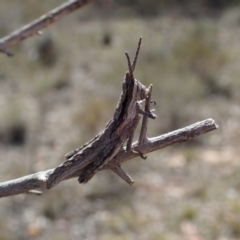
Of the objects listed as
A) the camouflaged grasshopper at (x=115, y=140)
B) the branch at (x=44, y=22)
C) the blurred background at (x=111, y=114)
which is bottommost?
the blurred background at (x=111, y=114)

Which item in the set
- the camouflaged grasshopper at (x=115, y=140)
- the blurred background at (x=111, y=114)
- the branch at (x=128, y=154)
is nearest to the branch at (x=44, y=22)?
the camouflaged grasshopper at (x=115, y=140)

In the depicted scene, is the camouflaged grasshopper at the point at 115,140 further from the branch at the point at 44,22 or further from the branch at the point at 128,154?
the branch at the point at 44,22

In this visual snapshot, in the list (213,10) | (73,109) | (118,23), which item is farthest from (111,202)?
(213,10)

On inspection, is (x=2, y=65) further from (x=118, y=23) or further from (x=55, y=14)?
Result: (x=55, y=14)

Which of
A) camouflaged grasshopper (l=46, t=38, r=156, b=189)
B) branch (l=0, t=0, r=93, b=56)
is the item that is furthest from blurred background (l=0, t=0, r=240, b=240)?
camouflaged grasshopper (l=46, t=38, r=156, b=189)

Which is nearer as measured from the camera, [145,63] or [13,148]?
[13,148]

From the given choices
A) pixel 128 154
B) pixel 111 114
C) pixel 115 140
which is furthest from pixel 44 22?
pixel 111 114

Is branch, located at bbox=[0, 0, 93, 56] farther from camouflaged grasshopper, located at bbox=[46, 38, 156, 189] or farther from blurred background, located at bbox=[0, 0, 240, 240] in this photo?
blurred background, located at bbox=[0, 0, 240, 240]
